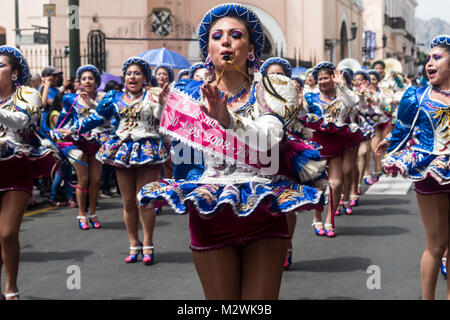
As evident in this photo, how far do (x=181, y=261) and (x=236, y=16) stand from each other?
14.0 feet

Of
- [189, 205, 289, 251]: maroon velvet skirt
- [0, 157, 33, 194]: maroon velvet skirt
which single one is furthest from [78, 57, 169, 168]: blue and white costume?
[189, 205, 289, 251]: maroon velvet skirt

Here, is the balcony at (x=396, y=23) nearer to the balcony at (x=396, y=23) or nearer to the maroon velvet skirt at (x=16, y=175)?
the balcony at (x=396, y=23)

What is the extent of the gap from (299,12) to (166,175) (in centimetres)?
2147

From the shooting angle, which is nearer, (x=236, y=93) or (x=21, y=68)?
(x=236, y=93)

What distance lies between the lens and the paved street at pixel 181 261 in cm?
622

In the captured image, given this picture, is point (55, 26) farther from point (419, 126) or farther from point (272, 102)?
point (272, 102)

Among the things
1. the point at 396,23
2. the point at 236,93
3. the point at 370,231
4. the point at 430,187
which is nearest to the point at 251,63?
the point at 236,93

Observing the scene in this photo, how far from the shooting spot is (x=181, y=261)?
7.54 meters

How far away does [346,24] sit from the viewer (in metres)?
39.4

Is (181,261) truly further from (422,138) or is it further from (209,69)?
(209,69)

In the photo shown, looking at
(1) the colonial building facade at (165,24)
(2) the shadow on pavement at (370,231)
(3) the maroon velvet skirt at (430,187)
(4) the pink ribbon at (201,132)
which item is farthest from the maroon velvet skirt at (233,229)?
(1) the colonial building facade at (165,24)

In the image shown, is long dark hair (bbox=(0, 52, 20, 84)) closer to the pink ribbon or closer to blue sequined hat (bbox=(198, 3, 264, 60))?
blue sequined hat (bbox=(198, 3, 264, 60))

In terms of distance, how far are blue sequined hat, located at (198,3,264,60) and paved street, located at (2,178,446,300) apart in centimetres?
280

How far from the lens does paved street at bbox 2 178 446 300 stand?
245 inches
